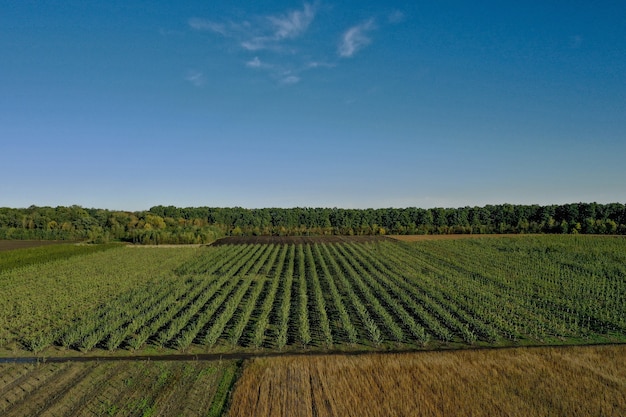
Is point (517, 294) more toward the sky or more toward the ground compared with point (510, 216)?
more toward the ground

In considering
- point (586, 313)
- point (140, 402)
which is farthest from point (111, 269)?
point (586, 313)

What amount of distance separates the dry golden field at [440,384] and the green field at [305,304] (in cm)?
167

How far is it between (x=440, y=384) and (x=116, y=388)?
36.6 feet

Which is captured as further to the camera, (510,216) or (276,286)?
(510,216)

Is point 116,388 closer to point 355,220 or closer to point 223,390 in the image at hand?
point 223,390

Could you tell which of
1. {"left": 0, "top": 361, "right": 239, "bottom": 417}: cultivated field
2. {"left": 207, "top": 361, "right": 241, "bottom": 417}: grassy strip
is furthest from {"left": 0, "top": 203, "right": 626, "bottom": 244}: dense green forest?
{"left": 207, "top": 361, "right": 241, "bottom": 417}: grassy strip

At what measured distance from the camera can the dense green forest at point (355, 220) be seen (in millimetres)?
87125

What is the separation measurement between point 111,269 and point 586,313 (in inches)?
1515

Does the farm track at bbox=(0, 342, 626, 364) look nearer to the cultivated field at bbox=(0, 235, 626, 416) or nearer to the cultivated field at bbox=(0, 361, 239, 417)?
the cultivated field at bbox=(0, 235, 626, 416)

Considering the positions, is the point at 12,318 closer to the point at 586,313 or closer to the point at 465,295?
the point at 465,295

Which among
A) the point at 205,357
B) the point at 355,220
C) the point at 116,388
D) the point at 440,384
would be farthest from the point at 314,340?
the point at 355,220

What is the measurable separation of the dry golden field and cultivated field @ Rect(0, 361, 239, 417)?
109 cm

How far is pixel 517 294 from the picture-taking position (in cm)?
2589

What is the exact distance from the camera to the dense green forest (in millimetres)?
87125
